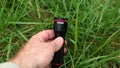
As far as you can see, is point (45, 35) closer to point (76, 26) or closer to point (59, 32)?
point (59, 32)

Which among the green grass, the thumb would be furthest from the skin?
the green grass

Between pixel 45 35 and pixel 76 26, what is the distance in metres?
0.20

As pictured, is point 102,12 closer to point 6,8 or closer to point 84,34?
point 84,34

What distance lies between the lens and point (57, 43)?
6.14 ft

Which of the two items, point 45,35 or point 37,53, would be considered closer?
point 37,53

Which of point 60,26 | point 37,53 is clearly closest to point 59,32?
point 60,26

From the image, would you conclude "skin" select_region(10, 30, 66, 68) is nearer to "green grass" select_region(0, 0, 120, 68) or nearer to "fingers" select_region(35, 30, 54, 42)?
"fingers" select_region(35, 30, 54, 42)

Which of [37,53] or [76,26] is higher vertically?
[76,26]

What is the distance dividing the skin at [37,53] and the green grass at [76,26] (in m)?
0.16

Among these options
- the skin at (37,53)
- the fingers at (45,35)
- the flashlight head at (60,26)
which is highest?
the flashlight head at (60,26)

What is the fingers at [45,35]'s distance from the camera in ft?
6.23

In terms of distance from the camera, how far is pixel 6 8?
7.57 ft

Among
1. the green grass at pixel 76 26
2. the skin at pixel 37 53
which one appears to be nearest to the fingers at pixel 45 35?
the skin at pixel 37 53

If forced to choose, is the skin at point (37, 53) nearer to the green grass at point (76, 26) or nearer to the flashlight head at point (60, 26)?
the flashlight head at point (60, 26)
